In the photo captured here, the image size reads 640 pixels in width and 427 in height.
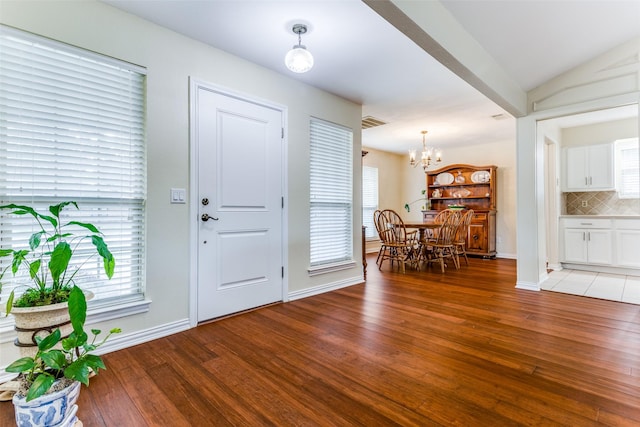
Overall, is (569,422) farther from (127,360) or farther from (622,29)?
(622,29)

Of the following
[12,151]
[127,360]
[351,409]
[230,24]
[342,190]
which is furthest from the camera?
[342,190]

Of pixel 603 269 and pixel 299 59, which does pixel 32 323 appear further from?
pixel 603 269

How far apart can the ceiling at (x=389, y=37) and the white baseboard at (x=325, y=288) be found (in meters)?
2.31

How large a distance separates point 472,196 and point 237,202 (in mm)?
5526

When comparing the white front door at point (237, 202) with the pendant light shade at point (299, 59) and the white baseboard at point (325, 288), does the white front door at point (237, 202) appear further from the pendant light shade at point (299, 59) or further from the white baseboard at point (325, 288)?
the pendant light shade at point (299, 59)

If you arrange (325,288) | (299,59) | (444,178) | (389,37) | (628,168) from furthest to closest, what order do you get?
(444,178) → (628,168) → (325,288) → (389,37) → (299,59)

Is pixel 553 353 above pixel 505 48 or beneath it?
beneath

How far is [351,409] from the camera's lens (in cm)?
143

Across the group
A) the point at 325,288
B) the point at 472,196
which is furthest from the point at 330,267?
the point at 472,196

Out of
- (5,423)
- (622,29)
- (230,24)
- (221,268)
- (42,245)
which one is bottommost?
(5,423)

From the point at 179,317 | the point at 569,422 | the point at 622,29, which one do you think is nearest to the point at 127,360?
the point at 179,317

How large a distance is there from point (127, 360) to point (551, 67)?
Result: 4725 millimetres

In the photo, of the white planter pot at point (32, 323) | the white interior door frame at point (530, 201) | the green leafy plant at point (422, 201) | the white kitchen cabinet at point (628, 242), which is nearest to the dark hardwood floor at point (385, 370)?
the white planter pot at point (32, 323)

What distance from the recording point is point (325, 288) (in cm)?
358
